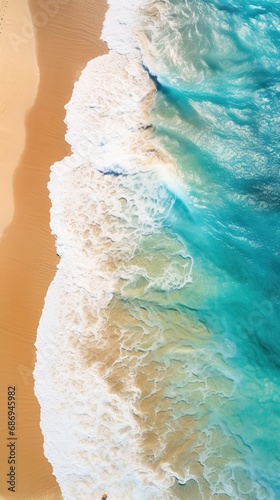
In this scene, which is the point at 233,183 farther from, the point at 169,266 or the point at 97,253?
the point at 97,253

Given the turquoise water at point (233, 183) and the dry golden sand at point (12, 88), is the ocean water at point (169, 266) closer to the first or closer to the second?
the turquoise water at point (233, 183)

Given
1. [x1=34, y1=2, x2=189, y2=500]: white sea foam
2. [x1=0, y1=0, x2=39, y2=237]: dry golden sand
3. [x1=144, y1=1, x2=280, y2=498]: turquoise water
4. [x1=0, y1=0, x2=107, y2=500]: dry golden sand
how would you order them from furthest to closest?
[x1=0, y1=0, x2=39, y2=237]: dry golden sand < [x1=144, y1=1, x2=280, y2=498]: turquoise water < [x1=0, y1=0, x2=107, y2=500]: dry golden sand < [x1=34, y1=2, x2=189, y2=500]: white sea foam

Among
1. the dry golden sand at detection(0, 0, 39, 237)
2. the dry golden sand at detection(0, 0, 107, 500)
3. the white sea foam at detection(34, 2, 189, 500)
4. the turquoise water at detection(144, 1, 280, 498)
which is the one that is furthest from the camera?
the dry golden sand at detection(0, 0, 39, 237)

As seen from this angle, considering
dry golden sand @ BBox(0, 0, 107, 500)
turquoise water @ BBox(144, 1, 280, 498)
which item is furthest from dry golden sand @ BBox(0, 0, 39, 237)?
turquoise water @ BBox(144, 1, 280, 498)

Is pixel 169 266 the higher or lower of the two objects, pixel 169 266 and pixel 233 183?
the lower

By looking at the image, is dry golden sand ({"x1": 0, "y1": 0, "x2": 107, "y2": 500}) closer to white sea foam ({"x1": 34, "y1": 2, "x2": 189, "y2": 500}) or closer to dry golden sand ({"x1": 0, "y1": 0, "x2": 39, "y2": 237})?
dry golden sand ({"x1": 0, "y1": 0, "x2": 39, "y2": 237})

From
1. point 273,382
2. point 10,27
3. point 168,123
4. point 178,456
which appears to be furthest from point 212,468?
point 10,27

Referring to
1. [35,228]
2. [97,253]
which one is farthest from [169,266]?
[35,228]
